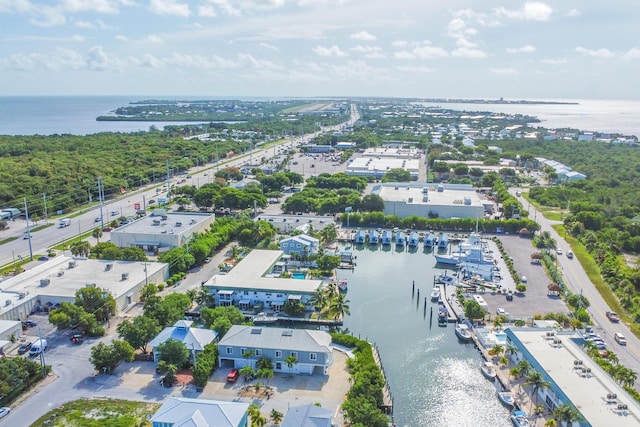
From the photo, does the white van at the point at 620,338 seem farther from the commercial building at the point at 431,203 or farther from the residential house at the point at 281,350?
the commercial building at the point at 431,203

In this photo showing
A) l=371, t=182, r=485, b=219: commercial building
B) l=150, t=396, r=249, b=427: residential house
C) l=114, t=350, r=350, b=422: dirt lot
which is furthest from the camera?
l=371, t=182, r=485, b=219: commercial building

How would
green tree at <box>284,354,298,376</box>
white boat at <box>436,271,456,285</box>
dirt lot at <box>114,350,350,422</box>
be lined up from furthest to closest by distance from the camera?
white boat at <box>436,271,456,285</box>
green tree at <box>284,354,298,376</box>
dirt lot at <box>114,350,350,422</box>

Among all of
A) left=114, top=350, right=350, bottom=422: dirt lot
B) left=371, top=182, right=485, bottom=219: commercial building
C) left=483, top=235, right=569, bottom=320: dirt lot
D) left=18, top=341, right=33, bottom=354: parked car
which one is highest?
left=371, top=182, right=485, bottom=219: commercial building

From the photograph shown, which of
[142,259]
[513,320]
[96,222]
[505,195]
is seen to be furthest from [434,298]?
[96,222]

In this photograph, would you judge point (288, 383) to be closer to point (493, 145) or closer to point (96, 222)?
point (96, 222)

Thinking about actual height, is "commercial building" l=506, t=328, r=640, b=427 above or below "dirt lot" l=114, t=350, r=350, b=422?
above

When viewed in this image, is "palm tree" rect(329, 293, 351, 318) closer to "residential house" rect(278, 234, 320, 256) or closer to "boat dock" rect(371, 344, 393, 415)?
"boat dock" rect(371, 344, 393, 415)

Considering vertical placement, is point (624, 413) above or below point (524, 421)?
above

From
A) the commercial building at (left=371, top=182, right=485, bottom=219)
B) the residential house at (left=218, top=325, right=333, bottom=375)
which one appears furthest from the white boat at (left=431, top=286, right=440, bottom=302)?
the commercial building at (left=371, top=182, right=485, bottom=219)

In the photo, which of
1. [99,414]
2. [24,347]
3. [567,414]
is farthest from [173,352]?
[567,414]
